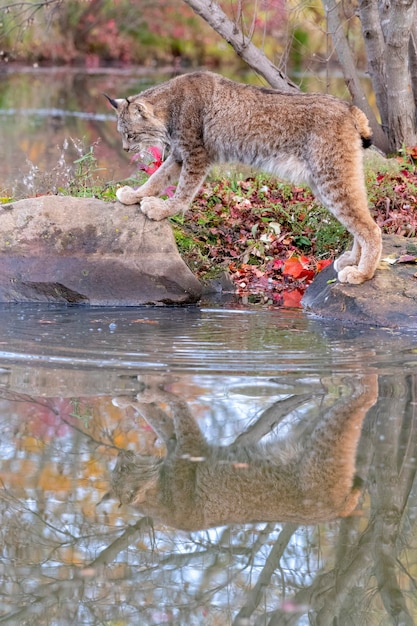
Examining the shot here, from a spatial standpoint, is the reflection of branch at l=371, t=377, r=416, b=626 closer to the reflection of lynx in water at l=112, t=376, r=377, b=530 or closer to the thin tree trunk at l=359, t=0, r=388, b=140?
the reflection of lynx in water at l=112, t=376, r=377, b=530

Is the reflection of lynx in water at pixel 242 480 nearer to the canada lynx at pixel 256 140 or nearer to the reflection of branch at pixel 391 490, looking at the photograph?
the reflection of branch at pixel 391 490

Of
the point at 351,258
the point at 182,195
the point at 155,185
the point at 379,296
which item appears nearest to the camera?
the point at 379,296

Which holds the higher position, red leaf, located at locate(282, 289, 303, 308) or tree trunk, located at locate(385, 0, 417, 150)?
tree trunk, located at locate(385, 0, 417, 150)

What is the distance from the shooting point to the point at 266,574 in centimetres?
317

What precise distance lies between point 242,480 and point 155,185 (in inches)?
147

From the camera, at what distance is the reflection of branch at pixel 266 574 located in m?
2.96

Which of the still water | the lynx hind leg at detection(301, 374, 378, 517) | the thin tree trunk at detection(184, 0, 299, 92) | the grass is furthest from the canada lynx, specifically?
the lynx hind leg at detection(301, 374, 378, 517)

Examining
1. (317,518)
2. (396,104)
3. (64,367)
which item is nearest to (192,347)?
(64,367)

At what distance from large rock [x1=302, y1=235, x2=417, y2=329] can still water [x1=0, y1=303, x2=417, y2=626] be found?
1.68 feet

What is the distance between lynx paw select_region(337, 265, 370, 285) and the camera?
6422 mm

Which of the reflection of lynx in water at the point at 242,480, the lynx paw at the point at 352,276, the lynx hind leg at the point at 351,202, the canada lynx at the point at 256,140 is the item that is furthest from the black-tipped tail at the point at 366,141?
the reflection of lynx in water at the point at 242,480

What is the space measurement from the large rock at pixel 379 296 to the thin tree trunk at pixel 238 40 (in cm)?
246

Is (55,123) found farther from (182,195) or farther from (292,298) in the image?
(292,298)

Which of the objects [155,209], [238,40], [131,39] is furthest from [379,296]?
[131,39]
